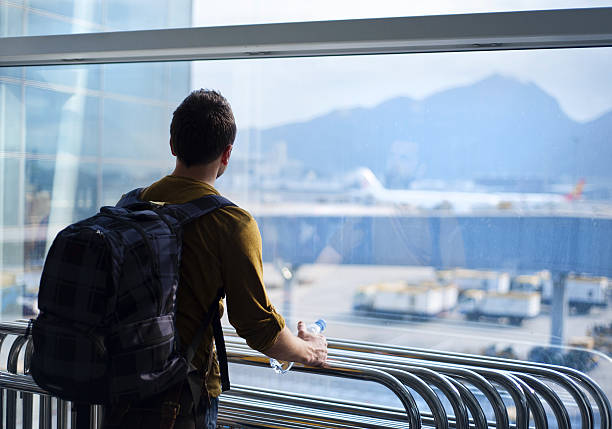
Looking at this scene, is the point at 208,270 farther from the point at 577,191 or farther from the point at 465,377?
the point at 577,191

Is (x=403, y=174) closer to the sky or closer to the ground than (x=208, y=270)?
closer to the sky

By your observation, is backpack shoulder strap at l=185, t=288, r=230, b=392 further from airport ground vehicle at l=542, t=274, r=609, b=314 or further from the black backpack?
airport ground vehicle at l=542, t=274, r=609, b=314

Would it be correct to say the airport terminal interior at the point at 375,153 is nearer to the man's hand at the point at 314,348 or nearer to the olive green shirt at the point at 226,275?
the man's hand at the point at 314,348

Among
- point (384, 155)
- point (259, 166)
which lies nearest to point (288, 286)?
point (259, 166)

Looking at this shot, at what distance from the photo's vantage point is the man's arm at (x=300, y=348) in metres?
1.68

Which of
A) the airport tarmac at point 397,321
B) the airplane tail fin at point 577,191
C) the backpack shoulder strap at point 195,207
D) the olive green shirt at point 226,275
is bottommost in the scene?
the airport tarmac at point 397,321

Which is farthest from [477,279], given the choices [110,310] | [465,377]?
[110,310]

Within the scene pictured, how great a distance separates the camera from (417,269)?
3.13 m

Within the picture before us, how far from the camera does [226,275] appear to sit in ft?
5.29

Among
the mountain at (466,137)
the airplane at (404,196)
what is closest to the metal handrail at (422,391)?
the airplane at (404,196)

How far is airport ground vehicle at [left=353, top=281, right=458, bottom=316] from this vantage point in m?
3.07

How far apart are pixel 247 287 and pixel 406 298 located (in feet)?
5.57

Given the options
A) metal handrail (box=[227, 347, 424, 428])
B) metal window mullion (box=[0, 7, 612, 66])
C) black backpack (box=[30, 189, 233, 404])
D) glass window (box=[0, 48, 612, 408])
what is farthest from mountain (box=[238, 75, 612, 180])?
black backpack (box=[30, 189, 233, 404])

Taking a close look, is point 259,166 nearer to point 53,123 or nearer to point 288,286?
point 288,286
